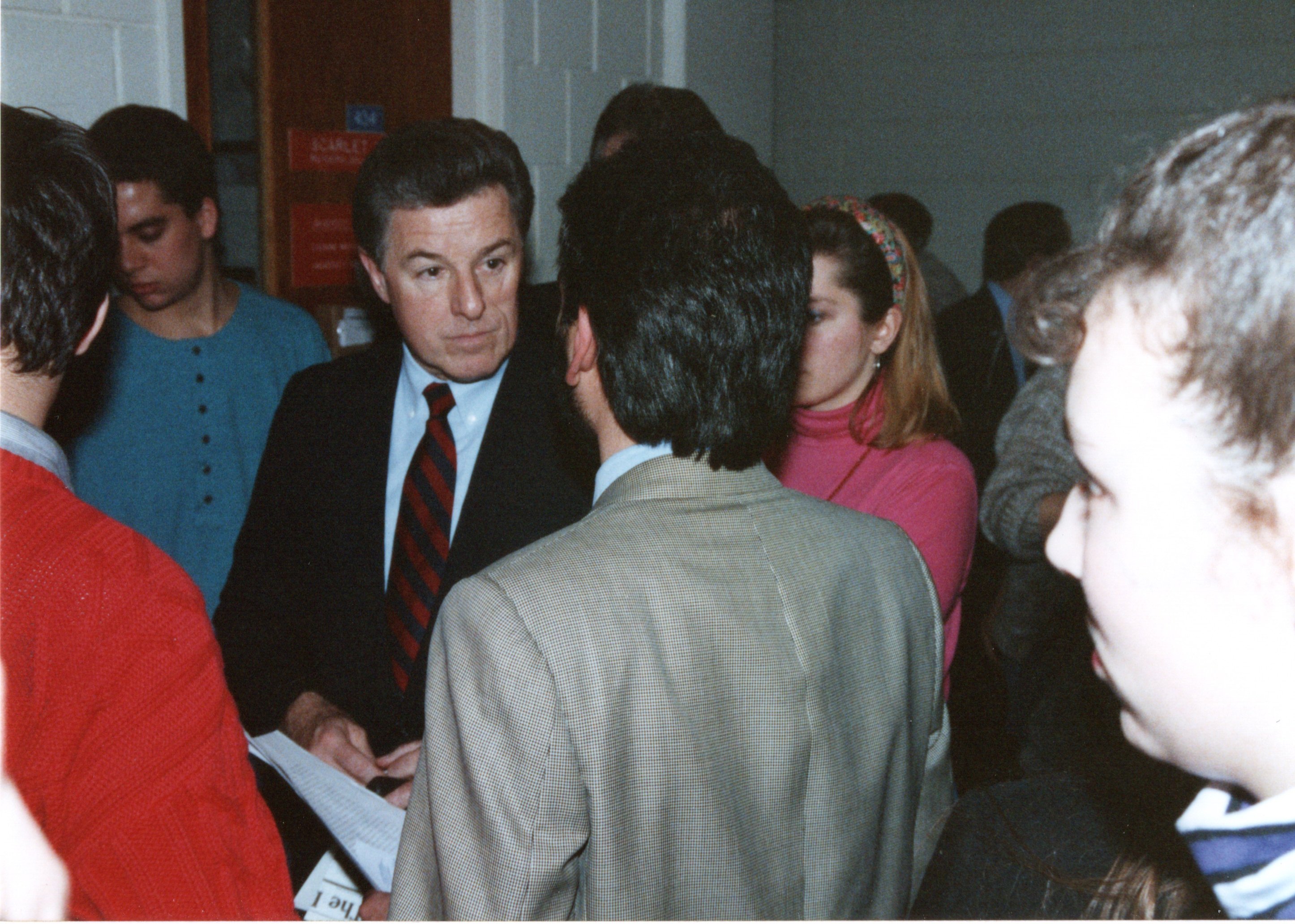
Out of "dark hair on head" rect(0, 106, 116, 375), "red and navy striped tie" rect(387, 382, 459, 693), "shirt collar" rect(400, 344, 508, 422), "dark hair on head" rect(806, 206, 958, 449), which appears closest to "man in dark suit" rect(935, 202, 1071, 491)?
"dark hair on head" rect(806, 206, 958, 449)

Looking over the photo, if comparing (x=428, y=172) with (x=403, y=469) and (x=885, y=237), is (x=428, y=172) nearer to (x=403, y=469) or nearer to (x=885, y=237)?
(x=403, y=469)

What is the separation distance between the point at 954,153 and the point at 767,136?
102cm

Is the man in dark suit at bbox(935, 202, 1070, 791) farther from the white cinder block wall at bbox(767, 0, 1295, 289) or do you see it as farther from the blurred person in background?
the white cinder block wall at bbox(767, 0, 1295, 289)

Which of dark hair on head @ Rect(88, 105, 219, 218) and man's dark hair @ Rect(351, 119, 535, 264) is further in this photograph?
dark hair on head @ Rect(88, 105, 219, 218)

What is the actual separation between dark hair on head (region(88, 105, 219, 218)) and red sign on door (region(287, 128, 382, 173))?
0.41m

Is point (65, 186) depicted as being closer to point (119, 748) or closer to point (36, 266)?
point (36, 266)

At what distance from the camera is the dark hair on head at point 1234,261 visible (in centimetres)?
48

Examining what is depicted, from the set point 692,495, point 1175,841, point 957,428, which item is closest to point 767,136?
point 957,428

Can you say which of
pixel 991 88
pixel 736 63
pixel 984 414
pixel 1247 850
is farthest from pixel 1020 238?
pixel 1247 850

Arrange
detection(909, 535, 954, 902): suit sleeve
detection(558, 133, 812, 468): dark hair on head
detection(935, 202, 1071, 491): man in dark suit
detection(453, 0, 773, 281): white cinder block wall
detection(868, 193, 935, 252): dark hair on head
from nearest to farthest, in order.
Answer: detection(558, 133, 812, 468): dark hair on head
detection(909, 535, 954, 902): suit sleeve
detection(453, 0, 773, 281): white cinder block wall
detection(935, 202, 1071, 491): man in dark suit
detection(868, 193, 935, 252): dark hair on head

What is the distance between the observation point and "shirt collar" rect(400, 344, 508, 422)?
174 centimetres

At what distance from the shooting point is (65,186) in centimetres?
95

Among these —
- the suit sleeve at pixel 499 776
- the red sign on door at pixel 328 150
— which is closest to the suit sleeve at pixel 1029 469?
the suit sleeve at pixel 499 776

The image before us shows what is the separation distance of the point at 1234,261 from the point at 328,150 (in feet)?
8.22
